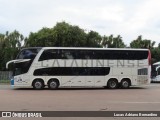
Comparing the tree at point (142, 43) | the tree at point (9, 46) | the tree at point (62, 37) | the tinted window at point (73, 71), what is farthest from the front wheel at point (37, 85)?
the tree at point (142, 43)

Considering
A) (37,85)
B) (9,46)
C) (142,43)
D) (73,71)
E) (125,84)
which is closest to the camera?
(37,85)

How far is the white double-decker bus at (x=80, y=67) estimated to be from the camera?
1202 inches

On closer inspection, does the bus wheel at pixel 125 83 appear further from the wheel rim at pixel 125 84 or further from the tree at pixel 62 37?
the tree at pixel 62 37

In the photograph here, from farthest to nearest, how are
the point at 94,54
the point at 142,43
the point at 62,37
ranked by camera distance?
1. the point at 142,43
2. the point at 62,37
3. the point at 94,54

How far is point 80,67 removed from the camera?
103ft

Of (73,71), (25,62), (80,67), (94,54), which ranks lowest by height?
(73,71)

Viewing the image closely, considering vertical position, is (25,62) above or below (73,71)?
above

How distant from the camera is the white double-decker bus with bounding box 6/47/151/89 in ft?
100

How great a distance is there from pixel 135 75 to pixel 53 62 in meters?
7.05

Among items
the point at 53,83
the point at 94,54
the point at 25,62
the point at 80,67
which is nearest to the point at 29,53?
the point at 25,62

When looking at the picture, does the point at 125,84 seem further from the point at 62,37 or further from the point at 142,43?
the point at 142,43

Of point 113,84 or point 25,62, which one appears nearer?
point 25,62

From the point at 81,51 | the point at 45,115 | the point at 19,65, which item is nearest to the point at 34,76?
the point at 19,65

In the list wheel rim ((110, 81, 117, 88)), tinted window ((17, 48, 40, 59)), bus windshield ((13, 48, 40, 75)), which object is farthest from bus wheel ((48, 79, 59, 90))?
Answer: wheel rim ((110, 81, 117, 88))
